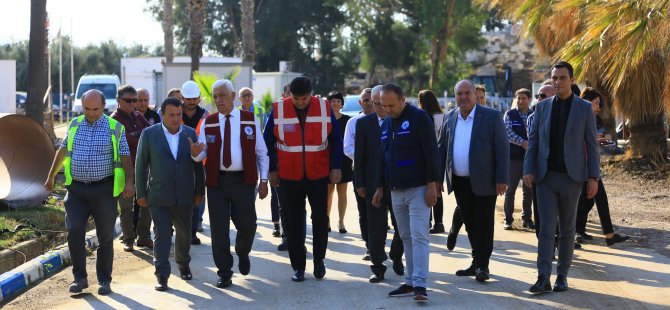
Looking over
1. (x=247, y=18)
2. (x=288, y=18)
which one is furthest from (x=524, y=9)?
(x=288, y=18)

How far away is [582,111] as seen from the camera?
8.35m

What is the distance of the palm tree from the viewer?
12.6 m

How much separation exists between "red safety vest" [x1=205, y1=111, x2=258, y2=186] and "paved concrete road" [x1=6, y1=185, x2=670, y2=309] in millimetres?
476

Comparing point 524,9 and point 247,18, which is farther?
point 247,18

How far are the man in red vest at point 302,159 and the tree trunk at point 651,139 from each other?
1087 cm

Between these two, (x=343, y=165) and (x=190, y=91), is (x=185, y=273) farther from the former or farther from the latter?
(x=343, y=165)

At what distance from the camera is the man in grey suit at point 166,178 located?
8945 mm

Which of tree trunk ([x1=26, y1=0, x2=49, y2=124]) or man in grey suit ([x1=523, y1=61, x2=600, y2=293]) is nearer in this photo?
man in grey suit ([x1=523, y1=61, x2=600, y2=293])

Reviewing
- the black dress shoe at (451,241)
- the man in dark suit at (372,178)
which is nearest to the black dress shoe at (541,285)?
the man in dark suit at (372,178)

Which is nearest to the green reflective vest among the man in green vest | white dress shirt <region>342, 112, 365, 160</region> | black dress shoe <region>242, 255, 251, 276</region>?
the man in green vest

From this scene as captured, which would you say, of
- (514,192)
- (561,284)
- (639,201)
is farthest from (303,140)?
(639,201)

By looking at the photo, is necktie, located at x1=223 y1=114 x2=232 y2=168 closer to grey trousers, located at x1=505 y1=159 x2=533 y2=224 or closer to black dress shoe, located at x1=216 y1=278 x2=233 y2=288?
black dress shoe, located at x1=216 y1=278 x2=233 y2=288

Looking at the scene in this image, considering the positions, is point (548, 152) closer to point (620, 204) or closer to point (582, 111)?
point (582, 111)

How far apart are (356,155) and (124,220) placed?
3.39 m
